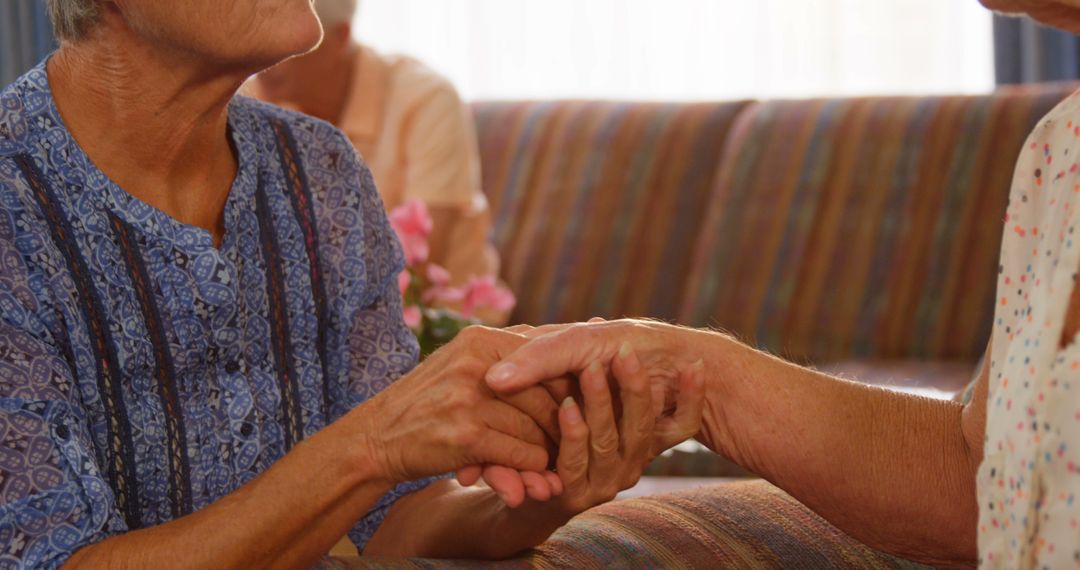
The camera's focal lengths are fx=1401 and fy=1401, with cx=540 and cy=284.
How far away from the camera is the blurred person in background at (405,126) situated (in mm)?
3121

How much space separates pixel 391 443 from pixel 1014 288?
0.53 metres

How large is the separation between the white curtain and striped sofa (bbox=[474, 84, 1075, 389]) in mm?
706

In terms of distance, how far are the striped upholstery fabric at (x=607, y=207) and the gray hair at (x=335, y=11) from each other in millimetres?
584

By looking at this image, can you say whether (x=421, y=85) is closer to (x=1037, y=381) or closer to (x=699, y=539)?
(x=699, y=539)

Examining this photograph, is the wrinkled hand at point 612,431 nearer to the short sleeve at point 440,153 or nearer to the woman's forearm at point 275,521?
the woman's forearm at point 275,521

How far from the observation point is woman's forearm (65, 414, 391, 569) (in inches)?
43.1

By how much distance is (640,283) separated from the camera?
3232 mm

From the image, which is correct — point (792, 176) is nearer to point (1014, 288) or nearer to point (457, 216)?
point (457, 216)

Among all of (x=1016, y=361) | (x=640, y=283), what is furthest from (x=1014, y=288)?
(x=640, y=283)

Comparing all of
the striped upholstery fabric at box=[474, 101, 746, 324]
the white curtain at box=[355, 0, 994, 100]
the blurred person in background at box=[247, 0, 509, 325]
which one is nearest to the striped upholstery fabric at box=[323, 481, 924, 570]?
the blurred person in background at box=[247, 0, 509, 325]

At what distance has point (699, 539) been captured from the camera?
4.07 ft

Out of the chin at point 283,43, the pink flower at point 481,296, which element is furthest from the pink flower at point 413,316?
the chin at point 283,43

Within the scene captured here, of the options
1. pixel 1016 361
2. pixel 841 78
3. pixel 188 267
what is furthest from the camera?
pixel 841 78

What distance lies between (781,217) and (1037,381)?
7.03 feet
